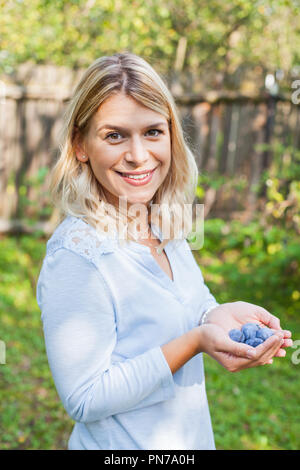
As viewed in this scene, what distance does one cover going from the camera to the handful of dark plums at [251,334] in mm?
1302

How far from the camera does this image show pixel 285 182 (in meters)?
5.07

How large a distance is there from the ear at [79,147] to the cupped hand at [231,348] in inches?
23.9

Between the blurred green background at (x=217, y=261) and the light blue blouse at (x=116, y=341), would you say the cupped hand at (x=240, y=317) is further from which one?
the blurred green background at (x=217, y=261)

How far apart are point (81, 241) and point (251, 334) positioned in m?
0.53

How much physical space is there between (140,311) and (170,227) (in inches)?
16.8

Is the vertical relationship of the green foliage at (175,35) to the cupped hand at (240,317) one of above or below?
above

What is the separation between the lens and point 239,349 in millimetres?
1237

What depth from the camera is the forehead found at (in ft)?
4.37

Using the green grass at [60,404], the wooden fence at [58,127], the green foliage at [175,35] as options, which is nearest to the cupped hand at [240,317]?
the green grass at [60,404]

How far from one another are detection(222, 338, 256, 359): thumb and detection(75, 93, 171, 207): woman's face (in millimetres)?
483

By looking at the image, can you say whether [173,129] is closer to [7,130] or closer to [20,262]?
[20,262]

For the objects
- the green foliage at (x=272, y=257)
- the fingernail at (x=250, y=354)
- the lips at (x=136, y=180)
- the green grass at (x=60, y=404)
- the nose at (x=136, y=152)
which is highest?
the nose at (x=136, y=152)

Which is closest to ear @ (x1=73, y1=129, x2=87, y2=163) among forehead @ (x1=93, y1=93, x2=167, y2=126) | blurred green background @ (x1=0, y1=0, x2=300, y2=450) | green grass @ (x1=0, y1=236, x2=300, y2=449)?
forehead @ (x1=93, y1=93, x2=167, y2=126)

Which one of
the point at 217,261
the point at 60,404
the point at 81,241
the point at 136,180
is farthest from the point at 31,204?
the point at 81,241
